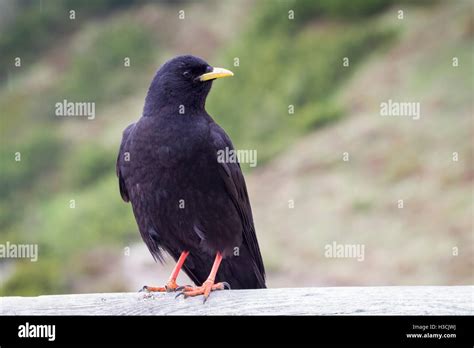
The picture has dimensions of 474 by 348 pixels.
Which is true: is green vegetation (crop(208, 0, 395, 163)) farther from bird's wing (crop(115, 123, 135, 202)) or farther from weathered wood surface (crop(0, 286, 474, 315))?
weathered wood surface (crop(0, 286, 474, 315))

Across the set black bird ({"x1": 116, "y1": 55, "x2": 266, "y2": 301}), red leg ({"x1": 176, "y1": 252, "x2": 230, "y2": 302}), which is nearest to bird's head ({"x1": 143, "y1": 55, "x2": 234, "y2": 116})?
black bird ({"x1": 116, "y1": 55, "x2": 266, "y2": 301})

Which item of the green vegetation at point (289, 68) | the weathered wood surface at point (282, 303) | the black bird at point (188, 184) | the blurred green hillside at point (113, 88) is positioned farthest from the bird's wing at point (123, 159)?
the green vegetation at point (289, 68)

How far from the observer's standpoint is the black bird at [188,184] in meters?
4.61

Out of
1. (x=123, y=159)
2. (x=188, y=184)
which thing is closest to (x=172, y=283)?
(x=188, y=184)

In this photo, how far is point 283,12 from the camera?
1719 centimetres

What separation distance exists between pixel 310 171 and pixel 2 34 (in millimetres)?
8341

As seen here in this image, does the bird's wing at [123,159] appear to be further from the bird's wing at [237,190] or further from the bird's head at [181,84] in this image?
the bird's wing at [237,190]

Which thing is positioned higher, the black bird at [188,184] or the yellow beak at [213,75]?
the yellow beak at [213,75]

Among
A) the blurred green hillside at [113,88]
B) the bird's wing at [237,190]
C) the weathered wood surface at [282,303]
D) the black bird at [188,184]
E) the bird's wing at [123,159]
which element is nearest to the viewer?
the weathered wood surface at [282,303]

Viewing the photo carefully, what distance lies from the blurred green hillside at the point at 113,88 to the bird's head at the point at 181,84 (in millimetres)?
6603

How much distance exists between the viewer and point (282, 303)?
351 centimetres

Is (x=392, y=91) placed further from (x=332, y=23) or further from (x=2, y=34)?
(x=2, y=34)
